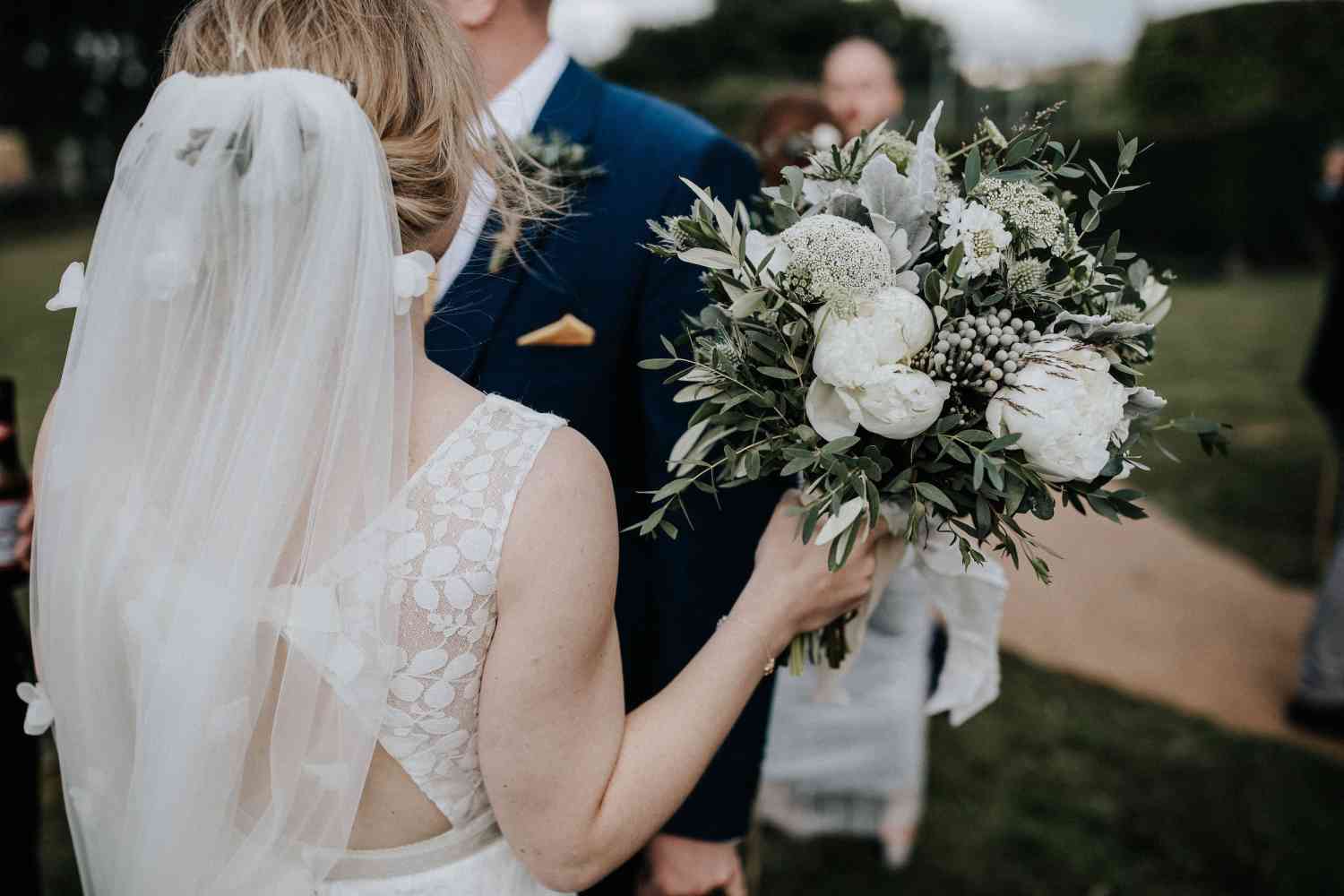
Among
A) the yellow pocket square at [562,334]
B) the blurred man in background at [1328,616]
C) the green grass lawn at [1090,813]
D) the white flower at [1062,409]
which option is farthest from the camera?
the blurred man in background at [1328,616]

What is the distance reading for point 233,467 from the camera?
1.28m

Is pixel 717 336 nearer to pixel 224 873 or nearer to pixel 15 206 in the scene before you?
pixel 224 873

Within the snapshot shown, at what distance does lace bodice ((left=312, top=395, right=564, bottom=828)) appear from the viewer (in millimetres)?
1256

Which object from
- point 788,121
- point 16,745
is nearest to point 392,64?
point 16,745

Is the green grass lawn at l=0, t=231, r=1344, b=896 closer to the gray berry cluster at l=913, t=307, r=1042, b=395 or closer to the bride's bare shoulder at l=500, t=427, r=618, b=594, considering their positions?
the bride's bare shoulder at l=500, t=427, r=618, b=594

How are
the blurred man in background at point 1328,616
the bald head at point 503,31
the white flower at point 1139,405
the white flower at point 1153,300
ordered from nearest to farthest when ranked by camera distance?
the white flower at point 1139,405, the white flower at point 1153,300, the bald head at point 503,31, the blurred man in background at point 1328,616

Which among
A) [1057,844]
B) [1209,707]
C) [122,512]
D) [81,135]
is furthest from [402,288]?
[81,135]

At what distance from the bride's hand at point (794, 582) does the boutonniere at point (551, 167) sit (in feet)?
2.14

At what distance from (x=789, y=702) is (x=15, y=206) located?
67.4ft

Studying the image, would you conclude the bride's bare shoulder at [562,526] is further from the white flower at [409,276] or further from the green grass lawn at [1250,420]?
the green grass lawn at [1250,420]

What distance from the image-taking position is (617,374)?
1969mm

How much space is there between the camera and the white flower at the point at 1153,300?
176 cm

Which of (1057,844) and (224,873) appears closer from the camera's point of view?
(224,873)

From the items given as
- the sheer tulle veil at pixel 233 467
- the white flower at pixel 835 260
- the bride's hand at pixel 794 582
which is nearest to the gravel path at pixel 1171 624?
the bride's hand at pixel 794 582
